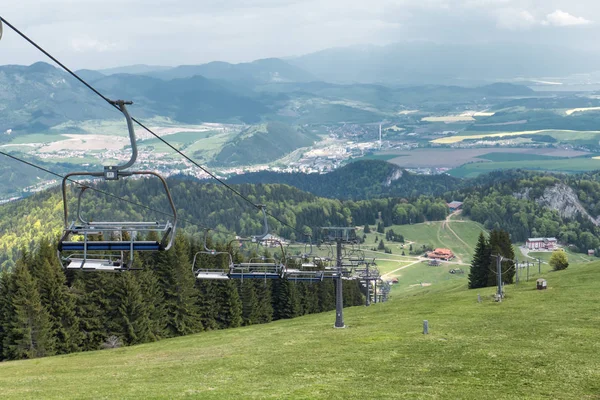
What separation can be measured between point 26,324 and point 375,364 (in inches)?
1640

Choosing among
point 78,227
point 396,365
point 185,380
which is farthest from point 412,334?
point 78,227

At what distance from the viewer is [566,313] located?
52.4m

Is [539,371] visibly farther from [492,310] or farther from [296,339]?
[492,310]

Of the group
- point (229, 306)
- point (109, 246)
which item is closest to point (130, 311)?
point (229, 306)

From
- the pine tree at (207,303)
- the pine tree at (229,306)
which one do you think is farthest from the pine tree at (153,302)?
the pine tree at (229,306)

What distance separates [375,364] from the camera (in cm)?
3484

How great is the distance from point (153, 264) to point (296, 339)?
→ 3217cm

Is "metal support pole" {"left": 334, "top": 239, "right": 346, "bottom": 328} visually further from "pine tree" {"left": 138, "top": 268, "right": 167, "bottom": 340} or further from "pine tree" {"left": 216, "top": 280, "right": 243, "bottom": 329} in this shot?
"pine tree" {"left": 216, "top": 280, "right": 243, "bottom": 329}

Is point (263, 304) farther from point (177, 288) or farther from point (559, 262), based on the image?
point (559, 262)

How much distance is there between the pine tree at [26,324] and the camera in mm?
62906

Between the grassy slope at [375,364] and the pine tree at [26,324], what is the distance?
847 cm

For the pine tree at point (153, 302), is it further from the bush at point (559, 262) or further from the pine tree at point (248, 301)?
the bush at point (559, 262)

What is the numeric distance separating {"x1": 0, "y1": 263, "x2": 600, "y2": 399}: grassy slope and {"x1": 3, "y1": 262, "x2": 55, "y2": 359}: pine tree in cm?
847

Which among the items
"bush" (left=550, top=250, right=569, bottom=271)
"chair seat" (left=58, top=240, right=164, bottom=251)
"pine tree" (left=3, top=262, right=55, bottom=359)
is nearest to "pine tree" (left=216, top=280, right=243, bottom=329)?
"pine tree" (left=3, top=262, right=55, bottom=359)
